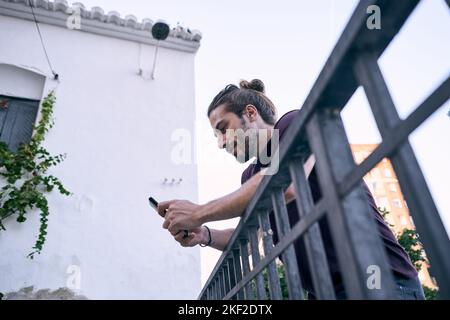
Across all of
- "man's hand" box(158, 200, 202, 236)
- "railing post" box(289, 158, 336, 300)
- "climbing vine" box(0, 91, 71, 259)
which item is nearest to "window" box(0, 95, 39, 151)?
"climbing vine" box(0, 91, 71, 259)

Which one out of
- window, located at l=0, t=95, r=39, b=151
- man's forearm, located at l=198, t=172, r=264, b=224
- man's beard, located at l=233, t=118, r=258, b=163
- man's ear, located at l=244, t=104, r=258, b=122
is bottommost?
man's forearm, located at l=198, t=172, r=264, b=224

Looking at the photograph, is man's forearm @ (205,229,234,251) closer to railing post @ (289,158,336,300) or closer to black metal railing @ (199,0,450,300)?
black metal railing @ (199,0,450,300)

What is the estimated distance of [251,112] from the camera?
186 cm

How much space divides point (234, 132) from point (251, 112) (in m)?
0.16

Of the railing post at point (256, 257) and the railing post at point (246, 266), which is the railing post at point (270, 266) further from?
the railing post at point (246, 266)

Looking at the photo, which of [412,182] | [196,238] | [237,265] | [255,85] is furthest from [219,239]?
[412,182]

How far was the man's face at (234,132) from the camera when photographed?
1.82 m

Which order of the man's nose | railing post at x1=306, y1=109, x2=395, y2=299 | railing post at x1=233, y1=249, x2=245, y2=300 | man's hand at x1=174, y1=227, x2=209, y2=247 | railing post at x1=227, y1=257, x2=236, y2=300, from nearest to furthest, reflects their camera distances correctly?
railing post at x1=306, y1=109, x2=395, y2=299
railing post at x1=233, y1=249, x2=245, y2=300
railing post at x1=227, y1=257, x2=236, y2=300
man's hand at x1=174, y1=227, x2=209, y2=247
the man's nose

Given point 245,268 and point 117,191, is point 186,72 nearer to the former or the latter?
point 117,191

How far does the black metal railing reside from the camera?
426 millimetres

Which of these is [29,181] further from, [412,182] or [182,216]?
[412,182]

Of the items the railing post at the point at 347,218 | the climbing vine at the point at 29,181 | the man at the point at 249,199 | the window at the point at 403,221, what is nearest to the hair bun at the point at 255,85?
the man at the point at 249,199

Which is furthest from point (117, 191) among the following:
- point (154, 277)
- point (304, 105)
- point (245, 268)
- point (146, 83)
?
point (304, 105)

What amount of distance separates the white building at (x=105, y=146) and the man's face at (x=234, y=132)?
221 centimetres
